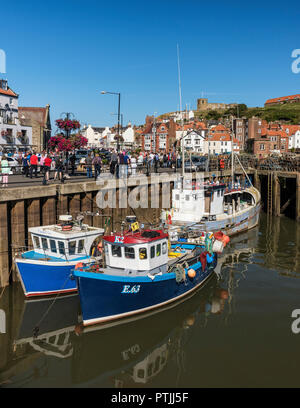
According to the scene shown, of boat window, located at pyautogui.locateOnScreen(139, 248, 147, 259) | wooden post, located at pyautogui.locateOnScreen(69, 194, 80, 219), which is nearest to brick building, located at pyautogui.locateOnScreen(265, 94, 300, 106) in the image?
wooden post, located at pyautogui.locateOnScreen(69, 194, 80, 219)

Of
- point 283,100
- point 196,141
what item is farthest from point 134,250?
point 283,100

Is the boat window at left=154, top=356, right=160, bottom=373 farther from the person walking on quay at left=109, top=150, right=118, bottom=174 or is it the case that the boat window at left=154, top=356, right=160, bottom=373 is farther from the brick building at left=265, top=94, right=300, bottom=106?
the brick building at left=265, top=94, right=300, bottom=106

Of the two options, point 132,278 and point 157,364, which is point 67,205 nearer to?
point 132,278

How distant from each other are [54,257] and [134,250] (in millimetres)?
3460

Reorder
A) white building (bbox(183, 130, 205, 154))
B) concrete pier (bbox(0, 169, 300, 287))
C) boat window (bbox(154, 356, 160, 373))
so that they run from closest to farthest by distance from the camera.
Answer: boat window (bbox(154, 356, 160, 373))
concrete pier (bbox(0, 169, 300, 287))
white building (bbox(183, 130, 205, 154))

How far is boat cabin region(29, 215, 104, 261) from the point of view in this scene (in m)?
15.0

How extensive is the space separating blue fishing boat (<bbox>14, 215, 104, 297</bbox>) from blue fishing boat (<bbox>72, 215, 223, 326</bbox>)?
1.33 metres

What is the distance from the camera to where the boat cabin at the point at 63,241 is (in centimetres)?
1497

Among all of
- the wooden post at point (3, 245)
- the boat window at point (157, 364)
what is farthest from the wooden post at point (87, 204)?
the boat window at point (157, 364)

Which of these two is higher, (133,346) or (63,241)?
(63,241)

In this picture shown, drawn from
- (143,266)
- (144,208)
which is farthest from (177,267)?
(144,208)

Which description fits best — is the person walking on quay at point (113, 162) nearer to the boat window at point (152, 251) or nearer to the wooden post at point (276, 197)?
the boat window at point (152, 251)

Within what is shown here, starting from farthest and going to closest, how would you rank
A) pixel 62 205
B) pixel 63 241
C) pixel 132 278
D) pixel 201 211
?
1. pixel 201 211
2. pixel 62 205
3. pixel 63 241
4. pixel 132 278

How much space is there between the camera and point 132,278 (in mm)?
12992
